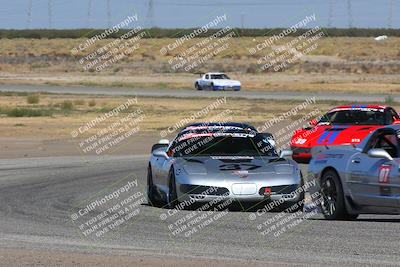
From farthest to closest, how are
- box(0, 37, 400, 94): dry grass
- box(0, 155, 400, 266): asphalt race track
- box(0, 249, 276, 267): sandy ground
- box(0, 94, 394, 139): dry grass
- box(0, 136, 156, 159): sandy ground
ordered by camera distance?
box(0, 37, 400, 94): dry grass, box(0, 94, 394, 139): dry grass, box(0, 136, 156, 159): sandy ground, box(0, 155, 400, 266): asphalt race track, box(0, 249, 276, 267): sandy ground

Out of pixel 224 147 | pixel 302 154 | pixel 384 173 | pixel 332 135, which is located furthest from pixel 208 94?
pixel 384 173

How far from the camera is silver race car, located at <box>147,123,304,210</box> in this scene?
14906 millimetres

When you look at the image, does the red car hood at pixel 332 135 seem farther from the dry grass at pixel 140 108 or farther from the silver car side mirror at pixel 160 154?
the dry grass at pixel 140 108

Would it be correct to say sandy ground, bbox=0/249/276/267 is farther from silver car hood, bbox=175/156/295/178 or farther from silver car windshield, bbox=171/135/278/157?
silver car windshield, bbox=171/135/278/157

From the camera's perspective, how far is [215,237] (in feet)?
40.0

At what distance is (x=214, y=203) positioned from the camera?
14961 millimetres

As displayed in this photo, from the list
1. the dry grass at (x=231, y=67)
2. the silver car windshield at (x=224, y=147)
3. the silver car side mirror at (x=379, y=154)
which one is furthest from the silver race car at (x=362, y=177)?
the dry grass at (x=231, y=67)

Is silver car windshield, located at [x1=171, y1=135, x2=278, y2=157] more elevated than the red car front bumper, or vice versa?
silver car windshield, located at [x1=171, y1=135, x2=278, y2=157]

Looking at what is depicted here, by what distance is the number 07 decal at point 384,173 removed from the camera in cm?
1322

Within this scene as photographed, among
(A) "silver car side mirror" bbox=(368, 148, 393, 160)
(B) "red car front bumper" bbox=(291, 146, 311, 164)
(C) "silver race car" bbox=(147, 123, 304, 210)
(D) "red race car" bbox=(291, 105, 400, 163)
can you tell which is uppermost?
(A) "silver car side mirror" bbox=(368, 148, 393, 160)

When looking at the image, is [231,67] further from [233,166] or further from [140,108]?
[233,166]

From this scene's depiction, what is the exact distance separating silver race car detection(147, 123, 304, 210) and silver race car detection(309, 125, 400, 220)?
67cm

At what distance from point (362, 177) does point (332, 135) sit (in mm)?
9977

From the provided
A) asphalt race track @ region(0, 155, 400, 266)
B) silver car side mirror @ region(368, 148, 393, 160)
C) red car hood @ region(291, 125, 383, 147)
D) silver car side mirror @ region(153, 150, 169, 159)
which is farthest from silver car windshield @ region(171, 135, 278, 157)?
red car hood @ region(291, 125, 383, 147)
